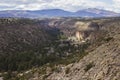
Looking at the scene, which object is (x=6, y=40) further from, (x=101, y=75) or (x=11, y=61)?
(x=101, y=75)

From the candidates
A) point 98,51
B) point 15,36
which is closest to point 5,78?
point 98,51

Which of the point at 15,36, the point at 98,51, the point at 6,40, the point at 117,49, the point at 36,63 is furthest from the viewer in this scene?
the point at 15,36

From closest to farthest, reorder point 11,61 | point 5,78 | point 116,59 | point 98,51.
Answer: point 116,59
point 98,51
point 5,78
point 11,61

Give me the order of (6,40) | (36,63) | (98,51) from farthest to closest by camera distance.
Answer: (6,40), (36,63), (98,51)

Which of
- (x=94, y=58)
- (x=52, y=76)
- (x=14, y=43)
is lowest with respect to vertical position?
(x=14, y=43)

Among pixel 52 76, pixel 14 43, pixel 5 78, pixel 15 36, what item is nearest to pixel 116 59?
pixel 52 76

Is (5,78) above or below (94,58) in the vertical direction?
below

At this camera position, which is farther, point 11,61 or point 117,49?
point 11,61

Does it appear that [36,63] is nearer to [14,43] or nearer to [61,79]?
[61,79]

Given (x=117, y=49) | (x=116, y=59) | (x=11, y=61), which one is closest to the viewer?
(x=116, y=59)
